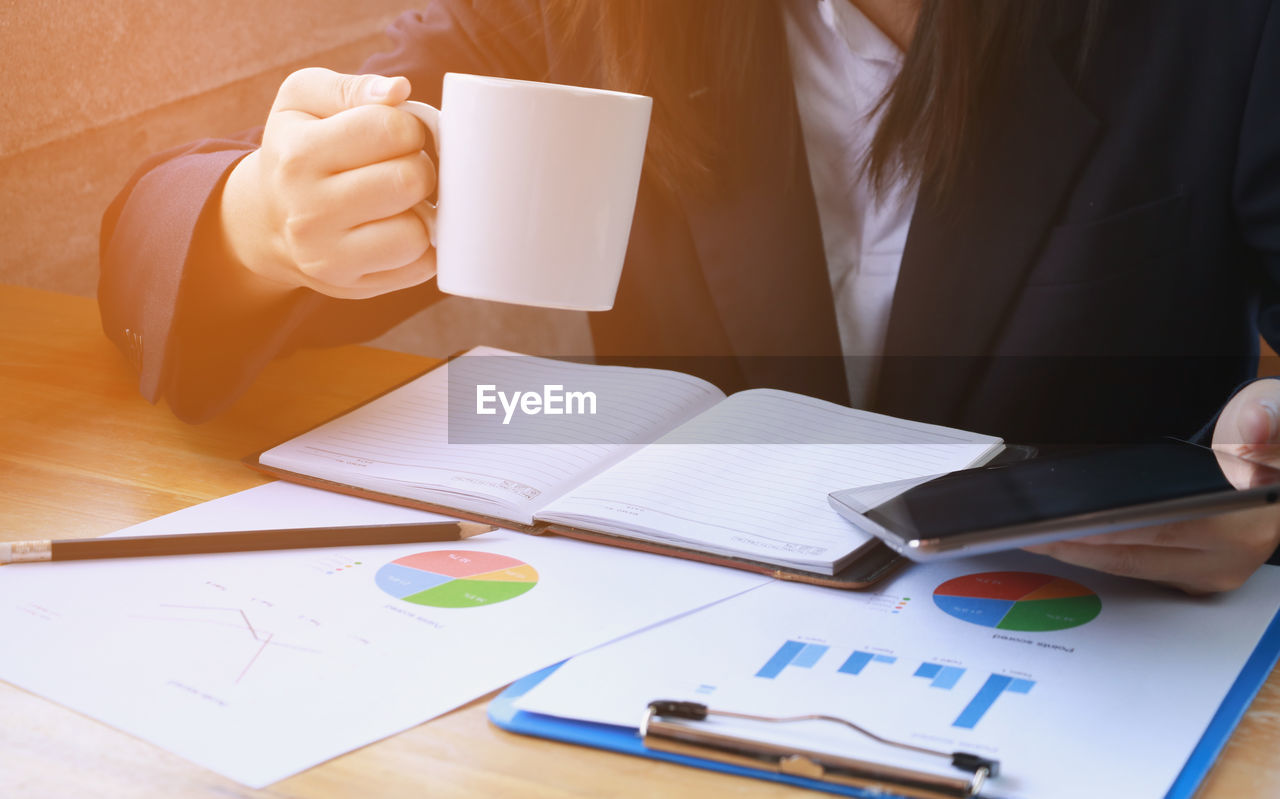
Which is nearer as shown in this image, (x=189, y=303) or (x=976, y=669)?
(x=976, y=669)

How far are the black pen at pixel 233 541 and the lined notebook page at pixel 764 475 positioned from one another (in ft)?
0.23

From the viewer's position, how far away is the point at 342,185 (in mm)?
628

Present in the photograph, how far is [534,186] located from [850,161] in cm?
53

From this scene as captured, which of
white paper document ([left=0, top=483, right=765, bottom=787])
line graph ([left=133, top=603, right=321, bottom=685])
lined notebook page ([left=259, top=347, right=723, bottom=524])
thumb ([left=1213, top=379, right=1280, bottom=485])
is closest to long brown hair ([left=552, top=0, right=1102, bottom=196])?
lined notebook page ([left=259, top=347, right=723, bottom=524])

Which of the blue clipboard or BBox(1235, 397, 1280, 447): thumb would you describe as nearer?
the blue clipboard

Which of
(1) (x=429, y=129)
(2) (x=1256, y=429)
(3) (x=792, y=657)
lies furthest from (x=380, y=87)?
(2) (x=1256, y=429)

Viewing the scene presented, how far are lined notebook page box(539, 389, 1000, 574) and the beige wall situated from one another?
2.97ft

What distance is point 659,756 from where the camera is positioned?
1.29 ft

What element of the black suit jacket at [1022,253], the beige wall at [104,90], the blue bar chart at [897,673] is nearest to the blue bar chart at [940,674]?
the blue bar chart at [897,673]

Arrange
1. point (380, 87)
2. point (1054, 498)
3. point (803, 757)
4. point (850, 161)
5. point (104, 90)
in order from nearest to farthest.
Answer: point (803, 757), point (1054, 498), point (380, 87), point (850, 161), point (104, 90)

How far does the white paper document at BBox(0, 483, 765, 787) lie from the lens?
0.41 meters

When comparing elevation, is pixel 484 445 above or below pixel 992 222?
below

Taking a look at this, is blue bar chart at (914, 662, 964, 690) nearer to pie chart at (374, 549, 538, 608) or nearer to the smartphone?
the smartphone

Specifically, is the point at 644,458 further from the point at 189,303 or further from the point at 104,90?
the point at 104,90
